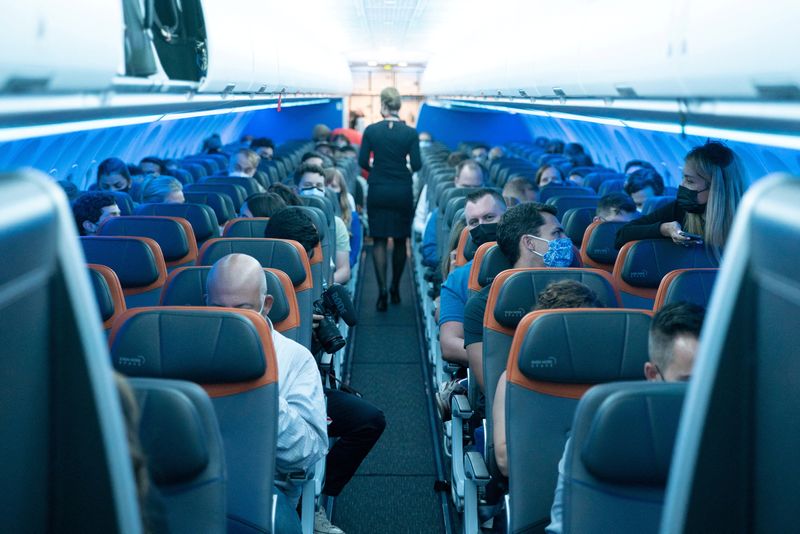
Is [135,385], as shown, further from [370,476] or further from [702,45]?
[370,476]

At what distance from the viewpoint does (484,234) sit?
512 cm

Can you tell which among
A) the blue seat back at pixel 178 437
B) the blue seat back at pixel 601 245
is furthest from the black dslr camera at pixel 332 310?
the blue seat back at pixel 178 437

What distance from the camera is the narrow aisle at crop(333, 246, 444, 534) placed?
15.6ft

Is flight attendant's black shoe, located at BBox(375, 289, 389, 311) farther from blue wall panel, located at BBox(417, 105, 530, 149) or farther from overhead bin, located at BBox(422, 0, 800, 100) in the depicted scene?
blue wall panel, located at BBox(417, 105, 530, 149)

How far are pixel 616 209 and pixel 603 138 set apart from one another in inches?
431

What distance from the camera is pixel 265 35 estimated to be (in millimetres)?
7691

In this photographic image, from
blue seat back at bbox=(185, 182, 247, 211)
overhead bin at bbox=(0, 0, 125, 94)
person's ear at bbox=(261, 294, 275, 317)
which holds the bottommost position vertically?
blue seat back at bbox=(185, 182, 247, 211)

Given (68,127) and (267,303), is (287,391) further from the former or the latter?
(68,127)

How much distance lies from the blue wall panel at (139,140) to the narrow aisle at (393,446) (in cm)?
260

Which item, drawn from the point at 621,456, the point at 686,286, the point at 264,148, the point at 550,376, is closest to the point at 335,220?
the point at 686,286

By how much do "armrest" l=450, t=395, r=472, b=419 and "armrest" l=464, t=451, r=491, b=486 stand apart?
688mm

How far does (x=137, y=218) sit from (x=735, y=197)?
11.4ft

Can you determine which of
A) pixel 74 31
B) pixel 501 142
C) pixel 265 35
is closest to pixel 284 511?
pixel 74 31

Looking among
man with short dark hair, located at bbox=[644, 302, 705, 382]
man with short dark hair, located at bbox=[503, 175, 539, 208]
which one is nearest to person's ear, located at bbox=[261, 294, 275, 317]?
man with short dark hair, located at bbox=[644, 302, 705, 382]
